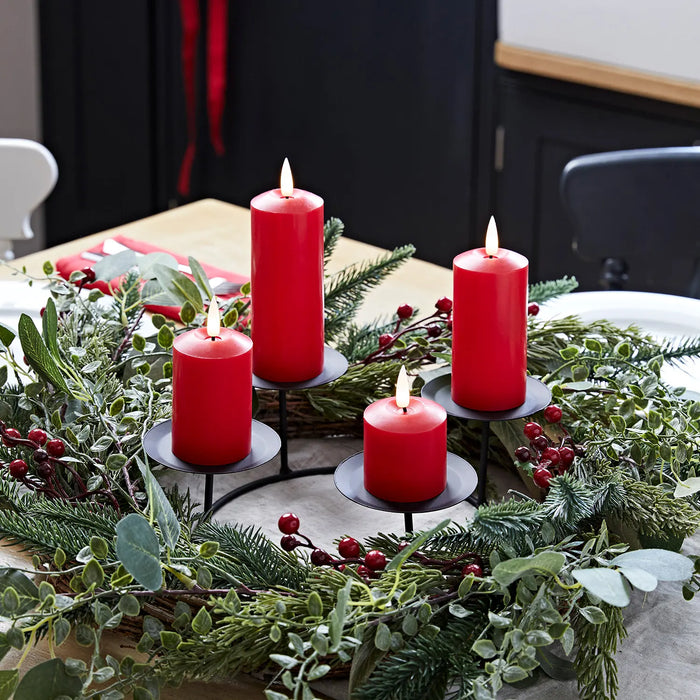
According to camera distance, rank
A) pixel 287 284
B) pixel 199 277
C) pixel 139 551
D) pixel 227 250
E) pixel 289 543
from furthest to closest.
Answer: pixel 227 250, pixel 199 277, pixel 287 284, pixel 289 543, pixel 139 551

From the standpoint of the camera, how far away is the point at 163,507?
59 centimetres

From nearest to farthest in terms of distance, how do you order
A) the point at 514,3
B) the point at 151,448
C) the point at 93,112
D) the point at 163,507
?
the point at 163,507
the point at 151,448
the point at 514,3
the point at 93,112

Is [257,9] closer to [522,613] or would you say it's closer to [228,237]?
[228,237]

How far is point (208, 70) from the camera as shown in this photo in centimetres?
303

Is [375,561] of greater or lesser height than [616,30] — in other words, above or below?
below

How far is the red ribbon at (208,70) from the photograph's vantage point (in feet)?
9.57

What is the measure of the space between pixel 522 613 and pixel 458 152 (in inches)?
87.4

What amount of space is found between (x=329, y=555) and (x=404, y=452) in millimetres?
75

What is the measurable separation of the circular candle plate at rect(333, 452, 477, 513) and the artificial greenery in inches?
0.9

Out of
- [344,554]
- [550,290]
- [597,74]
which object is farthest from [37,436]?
[597,74]

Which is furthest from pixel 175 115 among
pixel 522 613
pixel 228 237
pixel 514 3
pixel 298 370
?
pixel 522 613

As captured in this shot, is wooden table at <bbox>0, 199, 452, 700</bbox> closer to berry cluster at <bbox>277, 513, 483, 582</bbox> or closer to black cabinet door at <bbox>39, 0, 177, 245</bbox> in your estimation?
berry cluster at <bbox>277, 513, 483, 582</bbox>

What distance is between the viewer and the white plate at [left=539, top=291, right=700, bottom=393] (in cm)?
109

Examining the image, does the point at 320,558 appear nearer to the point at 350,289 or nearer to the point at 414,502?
the point at 414,502
